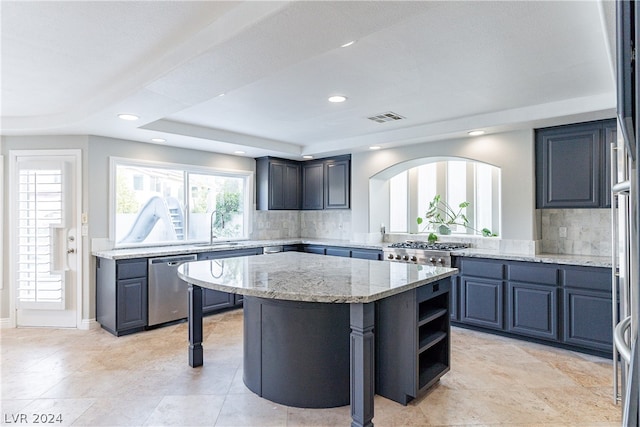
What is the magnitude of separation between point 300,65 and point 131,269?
291cm

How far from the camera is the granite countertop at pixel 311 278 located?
2.11 meters

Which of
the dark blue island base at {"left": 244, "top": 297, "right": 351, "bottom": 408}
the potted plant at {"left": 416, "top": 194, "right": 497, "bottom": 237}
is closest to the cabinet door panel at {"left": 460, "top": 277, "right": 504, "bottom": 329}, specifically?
the potted plant at {"left": 416, "top": 194, "right": 497, "bottom": 237}

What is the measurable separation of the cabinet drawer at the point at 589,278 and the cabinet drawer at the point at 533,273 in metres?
0.11

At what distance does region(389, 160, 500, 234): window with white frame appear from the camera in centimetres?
594

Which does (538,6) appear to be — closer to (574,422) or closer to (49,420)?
(574,422)

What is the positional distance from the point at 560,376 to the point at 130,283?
4153 mm

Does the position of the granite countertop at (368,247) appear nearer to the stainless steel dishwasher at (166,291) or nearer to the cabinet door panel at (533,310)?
the stainless steel dishwasher at (166,291)

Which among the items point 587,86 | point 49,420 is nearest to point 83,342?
point 49,420

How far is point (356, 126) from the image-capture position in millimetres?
4512

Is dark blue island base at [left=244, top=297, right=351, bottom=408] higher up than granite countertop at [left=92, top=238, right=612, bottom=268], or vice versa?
granite countertop at [left=92, top=238, right=612, bottom=268]

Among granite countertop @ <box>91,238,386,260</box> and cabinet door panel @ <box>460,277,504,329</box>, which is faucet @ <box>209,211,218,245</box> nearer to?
granite countertop @ <box>91,238,386,260</box>

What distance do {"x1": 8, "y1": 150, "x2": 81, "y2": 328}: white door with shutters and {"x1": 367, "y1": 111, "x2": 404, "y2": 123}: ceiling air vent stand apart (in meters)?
3.38

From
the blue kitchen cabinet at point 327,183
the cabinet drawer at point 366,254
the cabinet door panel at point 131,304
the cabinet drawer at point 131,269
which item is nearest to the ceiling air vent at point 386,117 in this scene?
the blue kitchen cabinet at point 327,183

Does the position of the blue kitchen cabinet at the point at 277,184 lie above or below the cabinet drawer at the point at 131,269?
above
